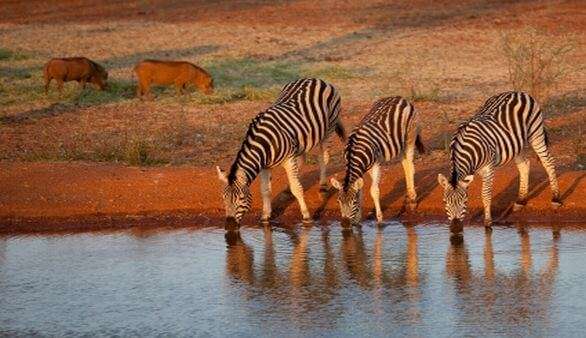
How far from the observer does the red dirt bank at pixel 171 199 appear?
13781mm

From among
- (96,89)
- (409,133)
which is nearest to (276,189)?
(409,133)

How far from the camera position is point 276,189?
578 inches

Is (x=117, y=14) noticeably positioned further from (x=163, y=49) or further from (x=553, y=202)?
(x=553, y=202)

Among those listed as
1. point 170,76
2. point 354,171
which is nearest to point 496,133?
point 354,171

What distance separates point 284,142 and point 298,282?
275cm

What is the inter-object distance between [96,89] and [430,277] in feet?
41.3

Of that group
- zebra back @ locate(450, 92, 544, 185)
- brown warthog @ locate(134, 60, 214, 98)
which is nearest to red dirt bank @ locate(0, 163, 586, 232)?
zebra back @ locate(450, 92, 544, 185)

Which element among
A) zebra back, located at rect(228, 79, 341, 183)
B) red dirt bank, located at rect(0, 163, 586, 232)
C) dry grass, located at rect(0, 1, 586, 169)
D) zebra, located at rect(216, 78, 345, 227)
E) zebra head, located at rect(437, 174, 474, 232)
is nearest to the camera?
zebra head, located at rect(437, 174, 474, 232)

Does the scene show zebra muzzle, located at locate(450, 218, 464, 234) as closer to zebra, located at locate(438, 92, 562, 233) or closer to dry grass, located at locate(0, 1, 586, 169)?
zebra, located at locate(438, 92, 562, 233)

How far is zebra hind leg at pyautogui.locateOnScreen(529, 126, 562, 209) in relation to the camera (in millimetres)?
13562

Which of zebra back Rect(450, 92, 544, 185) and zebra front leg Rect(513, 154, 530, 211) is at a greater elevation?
zebra back Rect(450, 92, 544, 185)

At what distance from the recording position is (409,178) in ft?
45.4

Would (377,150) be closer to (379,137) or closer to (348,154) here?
(379,137)

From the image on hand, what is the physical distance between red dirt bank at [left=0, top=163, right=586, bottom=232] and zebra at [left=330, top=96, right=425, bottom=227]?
1.76 ft
